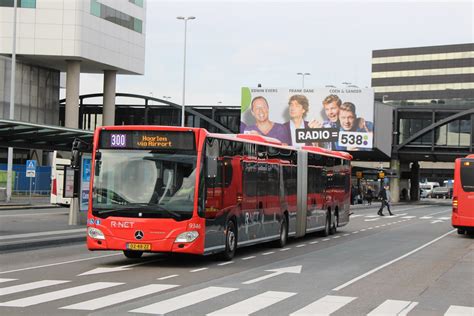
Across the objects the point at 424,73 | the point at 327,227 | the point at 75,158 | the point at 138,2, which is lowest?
the point at 327,227

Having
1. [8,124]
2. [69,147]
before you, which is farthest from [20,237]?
[69,147]

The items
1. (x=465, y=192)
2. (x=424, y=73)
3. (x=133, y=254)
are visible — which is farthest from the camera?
(x=424, y=73)

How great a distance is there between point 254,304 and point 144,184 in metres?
5.18

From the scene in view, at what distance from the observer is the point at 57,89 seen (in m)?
74.2

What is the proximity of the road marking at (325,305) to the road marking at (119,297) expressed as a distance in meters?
2.52

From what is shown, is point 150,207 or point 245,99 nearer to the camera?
point 150,207

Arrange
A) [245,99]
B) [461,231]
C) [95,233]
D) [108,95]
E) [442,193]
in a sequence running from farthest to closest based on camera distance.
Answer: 1. [442,193]
2. [245,99]
3. [108,95]
4. [461,231]
5. [95,233]

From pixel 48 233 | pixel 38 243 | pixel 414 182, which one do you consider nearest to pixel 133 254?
pixel 38 243

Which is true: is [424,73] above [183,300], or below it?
above

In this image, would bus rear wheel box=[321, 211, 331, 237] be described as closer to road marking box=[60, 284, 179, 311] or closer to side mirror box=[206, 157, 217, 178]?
side mirror box=[206, 157, 217, 178]

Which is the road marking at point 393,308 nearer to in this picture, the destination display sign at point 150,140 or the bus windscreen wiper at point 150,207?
the bus windscreen wiper at point 150,207

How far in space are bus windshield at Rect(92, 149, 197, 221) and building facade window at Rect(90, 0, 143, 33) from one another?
55.2 meters

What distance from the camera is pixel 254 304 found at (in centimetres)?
1038

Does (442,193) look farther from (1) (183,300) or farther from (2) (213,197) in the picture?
(1) (183,300)
